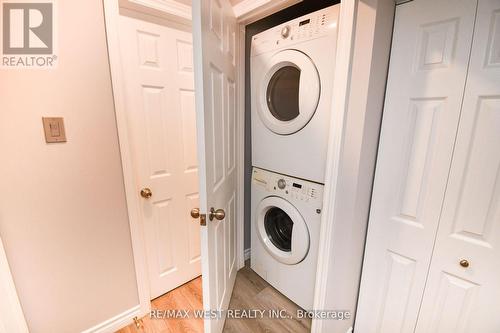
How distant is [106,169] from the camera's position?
114 centimetres

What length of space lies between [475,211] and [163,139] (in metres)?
1.59

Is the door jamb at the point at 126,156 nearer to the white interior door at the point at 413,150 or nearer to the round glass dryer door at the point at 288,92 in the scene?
the round glass dryer door at the point at 288,92

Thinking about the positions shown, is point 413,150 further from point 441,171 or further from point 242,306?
point 242,306

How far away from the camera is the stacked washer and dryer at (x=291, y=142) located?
41.7 inches

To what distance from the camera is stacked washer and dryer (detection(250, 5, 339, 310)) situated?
1.06 meters

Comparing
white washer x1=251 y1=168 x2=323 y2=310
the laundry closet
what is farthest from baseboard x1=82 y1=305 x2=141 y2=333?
the laundry closet

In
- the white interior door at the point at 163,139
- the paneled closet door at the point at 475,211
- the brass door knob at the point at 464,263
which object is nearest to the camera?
the paneled closet door at the point at 475,211

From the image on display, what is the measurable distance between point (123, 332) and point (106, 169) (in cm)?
102

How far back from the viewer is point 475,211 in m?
0.83

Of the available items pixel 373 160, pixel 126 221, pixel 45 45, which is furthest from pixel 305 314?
pixel 45 45

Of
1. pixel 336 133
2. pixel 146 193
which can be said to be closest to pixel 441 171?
pixel 336 133

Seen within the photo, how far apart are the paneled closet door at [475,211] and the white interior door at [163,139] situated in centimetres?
141

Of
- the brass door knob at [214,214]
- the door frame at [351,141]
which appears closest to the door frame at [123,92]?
the door frame at [351,141]

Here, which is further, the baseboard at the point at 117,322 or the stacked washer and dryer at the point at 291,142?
the baseboard at the point at 117,322
